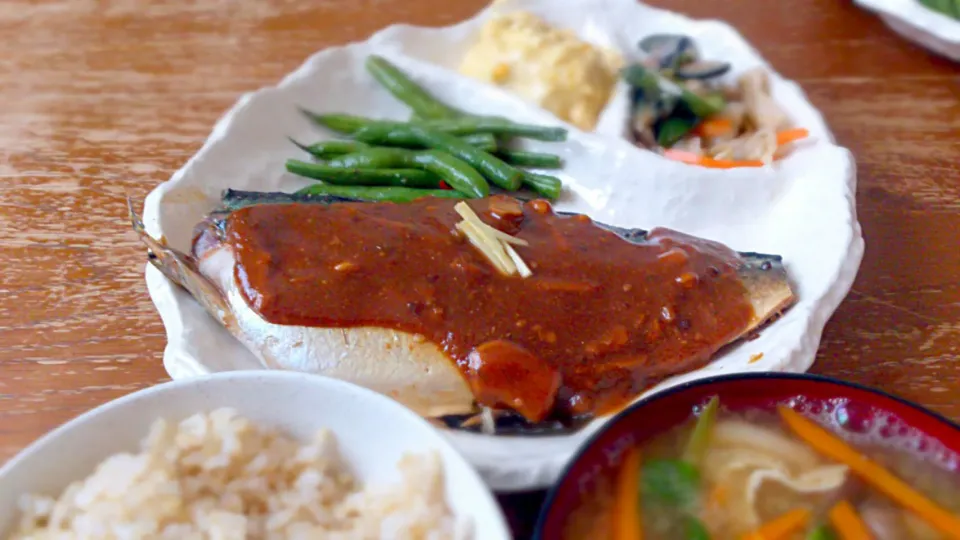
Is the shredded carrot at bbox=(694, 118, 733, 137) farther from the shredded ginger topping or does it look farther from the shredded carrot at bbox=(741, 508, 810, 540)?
the shredded carrot at bbox=(741, 508, 810, 540)

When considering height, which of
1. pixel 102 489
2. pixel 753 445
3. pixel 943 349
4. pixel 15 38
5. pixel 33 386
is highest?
pixel 15 38

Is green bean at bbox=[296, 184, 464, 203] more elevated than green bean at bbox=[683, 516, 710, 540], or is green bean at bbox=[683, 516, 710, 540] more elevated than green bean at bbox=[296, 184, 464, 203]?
green bean at bbox=[296, 184, 464, 203]

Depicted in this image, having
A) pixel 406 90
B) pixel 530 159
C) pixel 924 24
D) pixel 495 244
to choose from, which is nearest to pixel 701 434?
pixel 495 244

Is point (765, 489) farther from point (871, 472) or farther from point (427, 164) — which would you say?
point (427, 164)

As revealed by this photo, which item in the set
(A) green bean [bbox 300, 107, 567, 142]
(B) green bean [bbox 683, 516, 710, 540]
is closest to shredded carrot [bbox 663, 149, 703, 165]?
(A) green bean [bbox 300, 107, 567, 142]

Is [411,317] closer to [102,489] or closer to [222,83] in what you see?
[102,489]

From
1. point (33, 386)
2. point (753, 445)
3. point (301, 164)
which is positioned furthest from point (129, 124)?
point (753, 445)

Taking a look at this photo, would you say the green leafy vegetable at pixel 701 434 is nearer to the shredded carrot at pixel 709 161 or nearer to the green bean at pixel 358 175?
the shredded carrot at pixel 709 161
